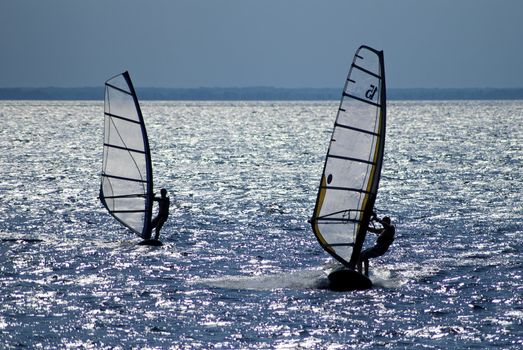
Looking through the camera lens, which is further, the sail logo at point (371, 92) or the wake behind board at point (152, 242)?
the wake behind board at point (152, 242)

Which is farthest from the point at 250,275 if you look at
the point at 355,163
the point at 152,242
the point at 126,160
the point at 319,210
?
the point at 126,160

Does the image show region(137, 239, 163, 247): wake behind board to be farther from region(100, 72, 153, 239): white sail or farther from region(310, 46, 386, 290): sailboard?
region(310, 46, 386, 290): sailboard

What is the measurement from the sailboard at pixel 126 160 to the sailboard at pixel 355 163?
7.68 m

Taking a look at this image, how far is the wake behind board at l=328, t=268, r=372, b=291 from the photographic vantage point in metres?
24.1

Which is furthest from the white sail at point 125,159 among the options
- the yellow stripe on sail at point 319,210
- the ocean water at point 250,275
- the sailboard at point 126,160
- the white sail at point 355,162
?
the white sail at point 355,162

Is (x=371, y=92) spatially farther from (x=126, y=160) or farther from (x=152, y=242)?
(x=152, y=242)

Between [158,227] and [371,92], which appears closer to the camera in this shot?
[371,92]

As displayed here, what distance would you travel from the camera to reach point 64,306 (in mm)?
22422

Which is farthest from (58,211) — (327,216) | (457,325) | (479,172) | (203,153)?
(203,153)

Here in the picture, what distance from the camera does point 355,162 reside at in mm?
24484

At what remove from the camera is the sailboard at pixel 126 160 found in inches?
1216

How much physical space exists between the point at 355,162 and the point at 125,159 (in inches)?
344

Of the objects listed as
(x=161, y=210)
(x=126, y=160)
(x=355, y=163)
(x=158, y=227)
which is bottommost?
(x=158, y=227)

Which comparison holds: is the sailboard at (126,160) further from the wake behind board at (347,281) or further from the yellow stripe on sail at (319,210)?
the wake behind board at (347,281)
